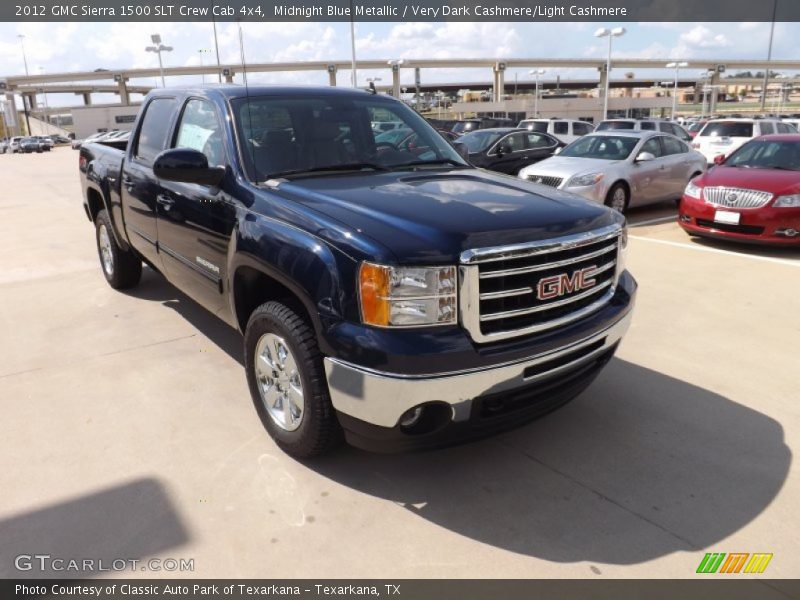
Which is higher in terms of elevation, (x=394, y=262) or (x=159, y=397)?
(x=394, y=262)

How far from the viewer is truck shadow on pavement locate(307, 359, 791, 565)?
2723 mm

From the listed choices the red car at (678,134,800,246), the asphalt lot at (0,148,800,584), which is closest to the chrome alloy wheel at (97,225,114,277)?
the asphalt lot at (0,148,800,584)

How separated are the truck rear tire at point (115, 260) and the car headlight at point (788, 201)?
288 inches

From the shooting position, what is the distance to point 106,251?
6410 mm

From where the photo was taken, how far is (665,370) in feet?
14.4

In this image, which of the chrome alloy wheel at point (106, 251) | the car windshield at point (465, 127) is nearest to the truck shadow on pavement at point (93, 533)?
the chrome alloy wheel at point (106, 251)

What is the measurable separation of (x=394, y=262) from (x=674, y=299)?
4.28 m

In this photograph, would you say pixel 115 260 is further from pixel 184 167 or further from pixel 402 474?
pixel 402 474

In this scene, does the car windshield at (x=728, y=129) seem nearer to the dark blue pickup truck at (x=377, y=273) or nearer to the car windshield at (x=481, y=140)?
the car windshield at (x=481, y=140)

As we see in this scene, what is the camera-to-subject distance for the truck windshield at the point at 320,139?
11.9 ft

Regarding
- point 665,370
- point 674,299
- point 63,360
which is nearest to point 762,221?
point 674,299

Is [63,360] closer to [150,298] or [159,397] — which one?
[159,397]

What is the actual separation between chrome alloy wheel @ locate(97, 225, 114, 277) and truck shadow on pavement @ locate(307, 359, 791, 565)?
4.07 meters

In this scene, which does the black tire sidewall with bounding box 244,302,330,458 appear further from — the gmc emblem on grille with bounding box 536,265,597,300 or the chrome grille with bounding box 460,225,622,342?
the gmc emblem on grille with bounding box 536,265,597,300
